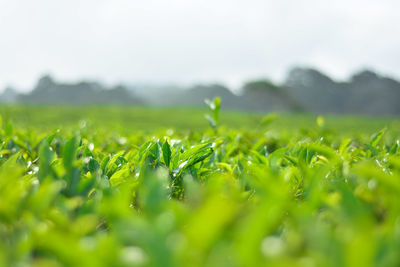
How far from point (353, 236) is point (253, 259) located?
174mm

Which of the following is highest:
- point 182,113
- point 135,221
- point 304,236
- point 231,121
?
point 182,113

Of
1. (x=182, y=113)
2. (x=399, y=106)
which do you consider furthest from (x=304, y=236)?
(x=399, y=106)

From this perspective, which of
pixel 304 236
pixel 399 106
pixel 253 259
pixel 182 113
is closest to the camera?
pixel 253 259

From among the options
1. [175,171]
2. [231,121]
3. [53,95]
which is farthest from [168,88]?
[175,171]

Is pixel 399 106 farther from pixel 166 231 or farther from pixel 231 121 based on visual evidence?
pixel 166 231

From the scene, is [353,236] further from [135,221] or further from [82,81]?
[82,81]

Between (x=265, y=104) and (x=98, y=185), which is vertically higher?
(x=265, y=104)

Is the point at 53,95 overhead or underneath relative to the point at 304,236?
overhead

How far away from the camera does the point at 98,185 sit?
0.89 metres

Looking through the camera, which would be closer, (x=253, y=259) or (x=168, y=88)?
(x=253, y=259)

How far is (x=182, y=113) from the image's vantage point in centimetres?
2188

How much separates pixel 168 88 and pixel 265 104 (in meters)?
24.3

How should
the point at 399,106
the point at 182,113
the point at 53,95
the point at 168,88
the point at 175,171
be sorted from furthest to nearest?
1. the point at 168,88
2. the point at 53,95
3. the point at 399,106
4. the point at 182,113
5. the point at 175,171

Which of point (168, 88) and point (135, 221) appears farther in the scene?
point (168, 88)
